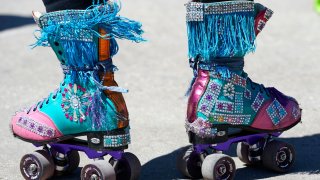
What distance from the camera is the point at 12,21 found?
748 cm

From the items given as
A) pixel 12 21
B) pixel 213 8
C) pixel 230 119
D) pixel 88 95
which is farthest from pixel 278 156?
pixel 12 21

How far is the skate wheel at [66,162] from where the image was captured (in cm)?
325

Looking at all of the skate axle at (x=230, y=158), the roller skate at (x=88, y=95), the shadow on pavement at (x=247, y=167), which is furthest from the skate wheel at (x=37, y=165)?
the skate axle at (x=230, y=158)

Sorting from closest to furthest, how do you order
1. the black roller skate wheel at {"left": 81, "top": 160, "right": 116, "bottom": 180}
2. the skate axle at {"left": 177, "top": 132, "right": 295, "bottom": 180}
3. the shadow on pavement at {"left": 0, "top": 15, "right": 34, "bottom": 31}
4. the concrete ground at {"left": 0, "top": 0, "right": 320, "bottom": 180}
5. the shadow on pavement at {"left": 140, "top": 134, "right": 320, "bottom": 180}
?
the black roller skate wheel at {"left": 81, "top": 160, "right": 116, "bottom": 180} < the skate axle at {"left": 177, "top": 132, "right": 295, "bottom": 180} < the shadow on pavement at {"left": 140, "top": 134, "right": 320, "bottom": 180} < the concrete ground at {"left": 0, "top": 0, "right": 320, "bottom": 180} < the shadow on pavement at {"left": 0, "top": 15, "right": 34, "bottom": 31}

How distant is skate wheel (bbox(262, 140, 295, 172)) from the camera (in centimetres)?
321

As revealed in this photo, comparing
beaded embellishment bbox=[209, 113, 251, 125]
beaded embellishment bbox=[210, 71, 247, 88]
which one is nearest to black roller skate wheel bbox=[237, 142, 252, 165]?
beaded embellishment bbox=[209, 113, 251, 125]

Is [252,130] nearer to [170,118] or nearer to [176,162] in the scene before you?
[176,162]

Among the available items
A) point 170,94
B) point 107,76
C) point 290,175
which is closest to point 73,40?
point 107,76

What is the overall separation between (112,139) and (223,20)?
2.11 feet

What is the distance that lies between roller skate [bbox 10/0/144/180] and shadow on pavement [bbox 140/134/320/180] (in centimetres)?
22

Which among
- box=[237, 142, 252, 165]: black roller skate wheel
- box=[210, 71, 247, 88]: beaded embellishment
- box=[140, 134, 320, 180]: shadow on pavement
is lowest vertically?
box=[140, 134, 320, 180]: shadow on pavement

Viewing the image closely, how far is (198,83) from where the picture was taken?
3152mm

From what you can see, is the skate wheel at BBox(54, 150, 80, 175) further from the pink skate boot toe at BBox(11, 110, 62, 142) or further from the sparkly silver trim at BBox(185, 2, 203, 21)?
the sparkly silver trim at BBox(185, 2, 203, 21)

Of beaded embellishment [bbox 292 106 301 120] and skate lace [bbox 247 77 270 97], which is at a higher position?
skate lace [bbox 247 77 270 97]
